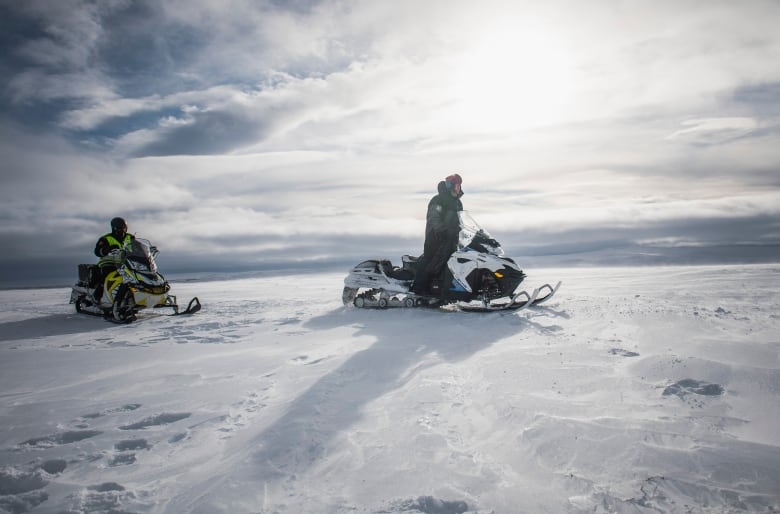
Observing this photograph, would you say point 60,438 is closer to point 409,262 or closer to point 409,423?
point 409,423

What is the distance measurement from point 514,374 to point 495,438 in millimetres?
1370

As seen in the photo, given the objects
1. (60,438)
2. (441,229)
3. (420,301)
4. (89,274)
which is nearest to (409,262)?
(420,301)

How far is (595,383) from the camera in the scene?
11.4 feet

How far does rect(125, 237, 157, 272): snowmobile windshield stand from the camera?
8367 millimetres

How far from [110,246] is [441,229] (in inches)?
290

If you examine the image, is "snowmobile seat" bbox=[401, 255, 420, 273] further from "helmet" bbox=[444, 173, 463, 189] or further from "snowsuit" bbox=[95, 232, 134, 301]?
"snowsuit" bbox=[95, 232, 134, 301]

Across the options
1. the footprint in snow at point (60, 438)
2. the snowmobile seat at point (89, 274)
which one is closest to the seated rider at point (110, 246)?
the snowmobile seat at point (89, 274)

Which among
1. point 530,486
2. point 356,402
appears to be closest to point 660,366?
point 530,486

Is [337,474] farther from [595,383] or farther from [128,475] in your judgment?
[595,383]

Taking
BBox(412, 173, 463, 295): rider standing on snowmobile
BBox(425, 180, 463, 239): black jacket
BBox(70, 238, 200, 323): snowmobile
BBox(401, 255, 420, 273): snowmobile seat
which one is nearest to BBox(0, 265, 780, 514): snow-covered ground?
BBox(70, 238, 200, 323): snowmobile

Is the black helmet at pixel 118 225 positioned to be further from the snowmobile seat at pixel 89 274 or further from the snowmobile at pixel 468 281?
the snowmobile at pixel 468 281

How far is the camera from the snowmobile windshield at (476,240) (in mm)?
7910

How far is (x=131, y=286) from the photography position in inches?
325

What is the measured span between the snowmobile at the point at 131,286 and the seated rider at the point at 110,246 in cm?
7
